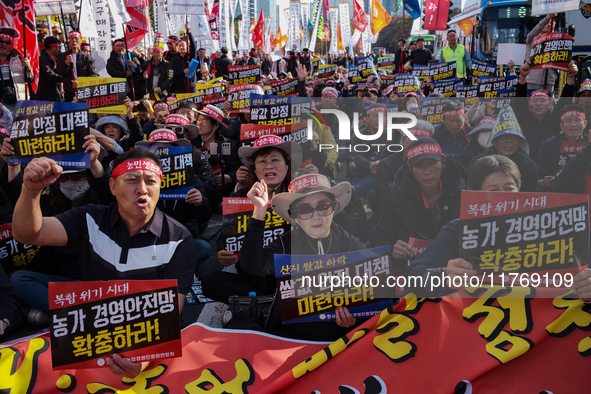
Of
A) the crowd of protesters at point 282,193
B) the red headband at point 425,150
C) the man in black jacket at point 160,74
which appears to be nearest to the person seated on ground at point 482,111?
the crowd of protesters at point 282,193

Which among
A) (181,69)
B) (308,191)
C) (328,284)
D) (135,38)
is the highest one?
(135,38)

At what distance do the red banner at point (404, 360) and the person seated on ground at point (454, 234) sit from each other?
146mm

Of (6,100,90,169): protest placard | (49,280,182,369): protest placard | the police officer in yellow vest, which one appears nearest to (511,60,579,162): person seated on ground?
(49,280,182,369): protest placard

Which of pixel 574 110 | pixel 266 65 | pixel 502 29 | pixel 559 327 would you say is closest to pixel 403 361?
pixel 559 327

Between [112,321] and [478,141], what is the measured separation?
3758mm

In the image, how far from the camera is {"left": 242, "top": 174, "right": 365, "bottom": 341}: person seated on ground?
2.72m

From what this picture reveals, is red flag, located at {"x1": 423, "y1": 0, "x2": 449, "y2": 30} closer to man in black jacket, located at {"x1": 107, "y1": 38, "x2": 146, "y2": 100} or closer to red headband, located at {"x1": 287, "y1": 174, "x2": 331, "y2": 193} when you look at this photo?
man in black jacket, located at {"x1": 107, "y1": 38, "x2": 146, "y2": 100}

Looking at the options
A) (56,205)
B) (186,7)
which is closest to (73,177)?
(56,205)

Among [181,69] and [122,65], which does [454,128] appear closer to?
[181,69]

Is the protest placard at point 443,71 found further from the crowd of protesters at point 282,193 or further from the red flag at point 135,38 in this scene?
the red flag at point 135,38

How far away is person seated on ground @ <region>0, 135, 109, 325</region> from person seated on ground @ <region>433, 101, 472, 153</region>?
3.21m

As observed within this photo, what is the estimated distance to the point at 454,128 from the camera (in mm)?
5191

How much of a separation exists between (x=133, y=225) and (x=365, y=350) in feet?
4.76

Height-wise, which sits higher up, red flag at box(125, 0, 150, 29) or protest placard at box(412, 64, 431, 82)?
red flag at box(125, 0, 150, 29)
